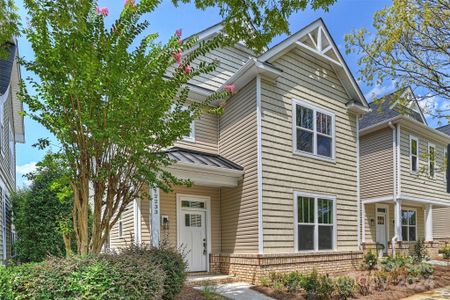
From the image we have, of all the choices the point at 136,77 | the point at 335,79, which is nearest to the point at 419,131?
the point at 335,79

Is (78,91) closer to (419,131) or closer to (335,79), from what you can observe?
(335,79)

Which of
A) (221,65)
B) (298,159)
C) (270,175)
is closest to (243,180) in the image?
(270,175)

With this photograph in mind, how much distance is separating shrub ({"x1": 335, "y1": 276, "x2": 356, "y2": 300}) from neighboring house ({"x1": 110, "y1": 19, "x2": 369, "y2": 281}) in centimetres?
221

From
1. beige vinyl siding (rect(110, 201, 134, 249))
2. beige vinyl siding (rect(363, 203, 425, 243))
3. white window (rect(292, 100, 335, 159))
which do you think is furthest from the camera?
beige vinyl siding (rect(363, 203, 425, 243))

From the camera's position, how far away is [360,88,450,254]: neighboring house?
A: 643 inches

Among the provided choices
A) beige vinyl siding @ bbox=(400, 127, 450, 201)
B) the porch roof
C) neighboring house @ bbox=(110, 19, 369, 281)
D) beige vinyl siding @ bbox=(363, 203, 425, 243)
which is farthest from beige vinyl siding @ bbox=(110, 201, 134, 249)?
beige vinyl siding @ bbox=(400, 127, 450, 201)

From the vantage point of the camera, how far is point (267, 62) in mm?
11133


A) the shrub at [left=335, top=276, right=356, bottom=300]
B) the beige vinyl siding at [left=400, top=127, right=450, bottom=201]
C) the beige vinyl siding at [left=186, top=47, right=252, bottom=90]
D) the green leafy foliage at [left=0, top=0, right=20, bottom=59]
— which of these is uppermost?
the beige vinyl siding at [left=186, top=47, right=252, bottom=90]

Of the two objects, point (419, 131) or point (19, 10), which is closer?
point (19, 10)

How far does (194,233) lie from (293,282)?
3581 mm

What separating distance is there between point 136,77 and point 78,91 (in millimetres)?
882

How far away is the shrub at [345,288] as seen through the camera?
8383 mm

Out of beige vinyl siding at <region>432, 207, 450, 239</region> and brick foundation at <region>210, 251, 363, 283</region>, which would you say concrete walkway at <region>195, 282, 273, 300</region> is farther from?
beige vinyl siding at <region>432, 207, 450, 239</region>

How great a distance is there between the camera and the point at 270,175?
1077 centimetres
